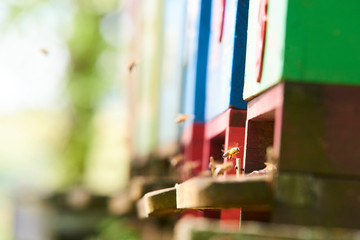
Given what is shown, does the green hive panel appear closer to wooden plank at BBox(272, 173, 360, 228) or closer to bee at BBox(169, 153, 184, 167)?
A: wooden plank at BBox(272, 173, 360, 228)

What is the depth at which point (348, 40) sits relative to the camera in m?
4.37

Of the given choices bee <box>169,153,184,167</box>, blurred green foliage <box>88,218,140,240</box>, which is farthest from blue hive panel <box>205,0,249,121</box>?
blurred green foliage <box>88,218,140,240</box>

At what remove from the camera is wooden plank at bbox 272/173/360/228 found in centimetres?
420

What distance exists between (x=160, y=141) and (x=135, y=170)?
4555 millimetres

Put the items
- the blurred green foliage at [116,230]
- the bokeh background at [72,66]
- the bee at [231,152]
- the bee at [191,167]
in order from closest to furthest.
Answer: the bee at [231,152], the bee at [191,167], the blurred green foliage at [116,230], the bokeh background at [72,66]

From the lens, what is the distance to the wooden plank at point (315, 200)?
4.20 meters

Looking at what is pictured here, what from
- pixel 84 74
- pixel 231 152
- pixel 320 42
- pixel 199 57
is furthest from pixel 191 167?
pixel 84 74

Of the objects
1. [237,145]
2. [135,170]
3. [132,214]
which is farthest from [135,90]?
[237,145]

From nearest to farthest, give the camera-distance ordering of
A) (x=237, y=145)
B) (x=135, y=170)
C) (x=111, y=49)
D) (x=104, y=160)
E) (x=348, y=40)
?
(x=348, y=40)
(x=237, y=145)
(x=135, y=170)
(x=111, y=49)
(x=104, y=160)

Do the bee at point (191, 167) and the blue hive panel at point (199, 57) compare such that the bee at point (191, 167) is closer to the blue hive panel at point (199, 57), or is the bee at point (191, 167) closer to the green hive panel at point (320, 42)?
the blue hive panel at point (199, 57)

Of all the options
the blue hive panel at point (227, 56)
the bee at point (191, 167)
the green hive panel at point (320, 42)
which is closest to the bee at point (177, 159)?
the bee at point (191, 167)

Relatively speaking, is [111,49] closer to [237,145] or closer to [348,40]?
[237,145]

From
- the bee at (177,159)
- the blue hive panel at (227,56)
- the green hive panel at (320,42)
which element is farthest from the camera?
the bee at (177,159)

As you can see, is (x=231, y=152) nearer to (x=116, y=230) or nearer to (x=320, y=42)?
(x=320, y=42)
